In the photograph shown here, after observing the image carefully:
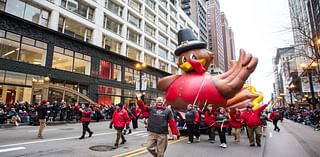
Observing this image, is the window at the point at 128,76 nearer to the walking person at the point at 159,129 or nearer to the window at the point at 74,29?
the window at the point at 74,29

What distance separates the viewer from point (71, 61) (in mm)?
24625

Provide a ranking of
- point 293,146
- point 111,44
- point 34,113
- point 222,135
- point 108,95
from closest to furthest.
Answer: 1. point 222,135
2. point 293,146
3. point 34,113
4. point 108,95
5. point 111,44

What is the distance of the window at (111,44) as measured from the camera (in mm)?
30516

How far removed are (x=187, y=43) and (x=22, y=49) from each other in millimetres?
15963

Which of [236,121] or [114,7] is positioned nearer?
[236,121]

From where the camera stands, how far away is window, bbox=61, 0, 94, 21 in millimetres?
25031

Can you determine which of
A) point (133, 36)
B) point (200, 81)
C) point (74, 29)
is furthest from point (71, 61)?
point (200, 81)

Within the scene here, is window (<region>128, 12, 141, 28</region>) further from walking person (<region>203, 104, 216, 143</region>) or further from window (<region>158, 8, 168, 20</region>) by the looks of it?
walking person (<region>203, 104, 216, 143</region>)

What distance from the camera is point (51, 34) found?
73.4 feet

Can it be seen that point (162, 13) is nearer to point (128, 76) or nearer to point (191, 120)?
point (128, 76)

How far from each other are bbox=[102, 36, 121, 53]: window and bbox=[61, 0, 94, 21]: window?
367 cm

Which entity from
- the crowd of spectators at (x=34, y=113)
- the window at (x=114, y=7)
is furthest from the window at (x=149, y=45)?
the crowd of spectators at (x=34, y=113)

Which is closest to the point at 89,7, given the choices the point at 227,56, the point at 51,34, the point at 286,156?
the point at 51,34

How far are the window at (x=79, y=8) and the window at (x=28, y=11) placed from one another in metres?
2.77
